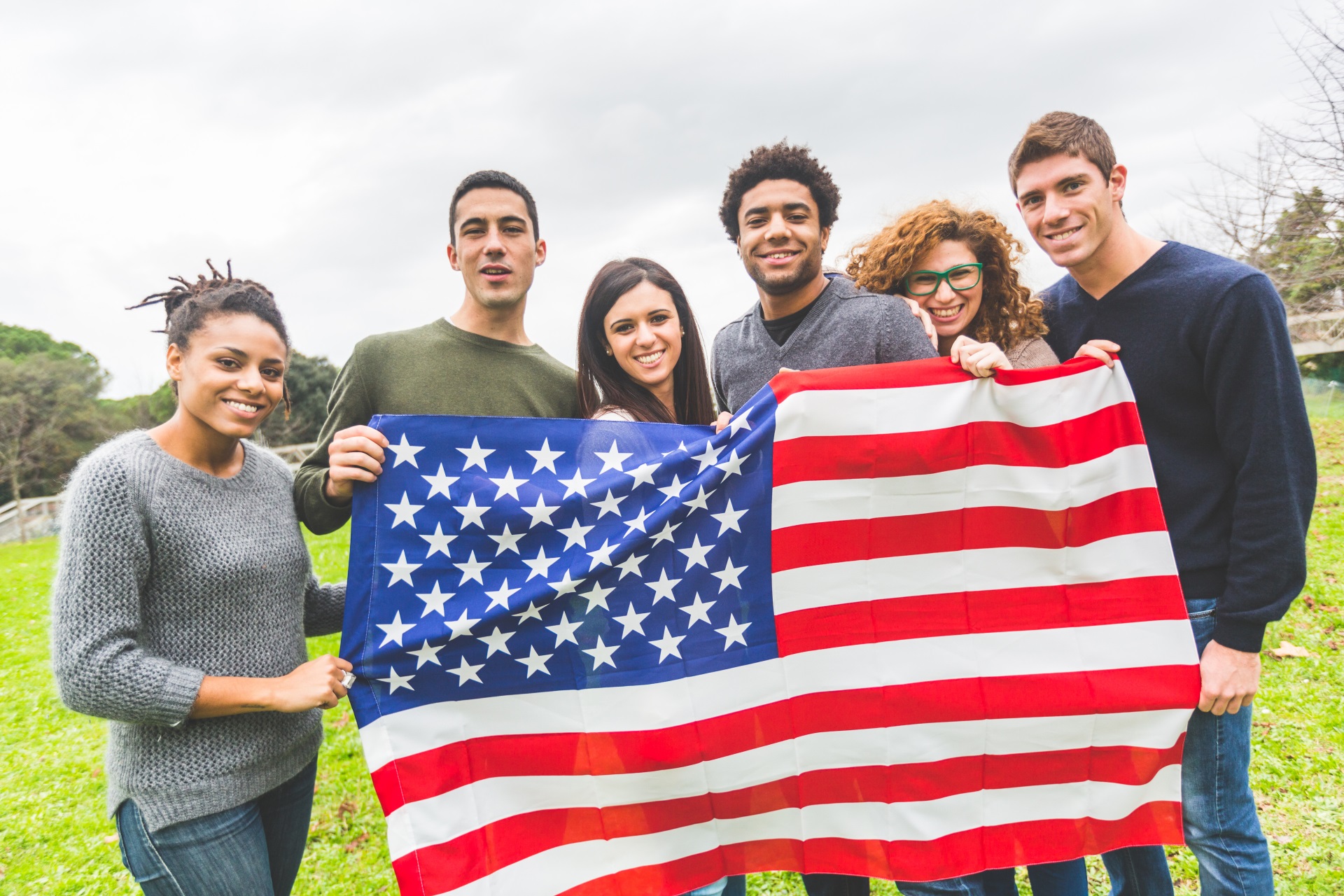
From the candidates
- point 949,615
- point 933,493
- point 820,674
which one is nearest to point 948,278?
point 933,493

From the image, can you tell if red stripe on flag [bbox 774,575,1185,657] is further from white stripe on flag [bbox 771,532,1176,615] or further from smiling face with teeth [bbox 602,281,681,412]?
smiling face with teeth [bbox 602,281,681,412]

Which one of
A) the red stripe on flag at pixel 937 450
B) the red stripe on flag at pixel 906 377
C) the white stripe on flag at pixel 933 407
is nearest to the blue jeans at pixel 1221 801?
the red stripe on flag at pixel 937 450

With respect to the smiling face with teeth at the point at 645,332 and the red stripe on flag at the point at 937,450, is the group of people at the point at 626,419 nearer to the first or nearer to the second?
the smiling face with teeth at the point at 645,332

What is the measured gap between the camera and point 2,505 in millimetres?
31219

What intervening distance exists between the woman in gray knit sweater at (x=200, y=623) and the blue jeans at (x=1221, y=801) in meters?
3.19

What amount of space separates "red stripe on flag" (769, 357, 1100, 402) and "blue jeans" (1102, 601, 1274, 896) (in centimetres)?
105

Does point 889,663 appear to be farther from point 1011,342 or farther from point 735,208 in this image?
point 735,208

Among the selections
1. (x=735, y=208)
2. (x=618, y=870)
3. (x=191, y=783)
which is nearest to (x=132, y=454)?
(x=191, y=783)

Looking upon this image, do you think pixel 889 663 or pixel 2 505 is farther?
pixel 2 505

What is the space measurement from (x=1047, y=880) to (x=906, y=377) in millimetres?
2288

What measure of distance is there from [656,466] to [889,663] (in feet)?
3.92

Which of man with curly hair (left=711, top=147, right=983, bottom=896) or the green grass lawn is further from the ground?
man with curly hair (left=711, top=147, right=983, bottom=896)

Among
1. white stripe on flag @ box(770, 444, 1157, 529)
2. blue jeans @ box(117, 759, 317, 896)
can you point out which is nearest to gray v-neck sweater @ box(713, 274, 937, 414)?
white stripe on flag @ box(770, 444, 1157, 529)

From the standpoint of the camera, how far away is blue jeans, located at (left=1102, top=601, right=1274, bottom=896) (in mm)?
2645
